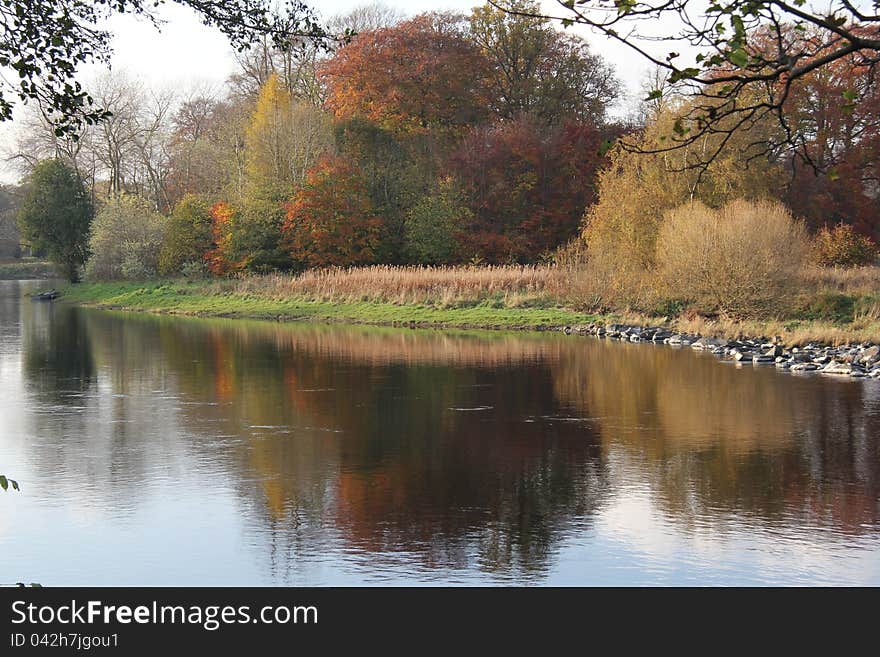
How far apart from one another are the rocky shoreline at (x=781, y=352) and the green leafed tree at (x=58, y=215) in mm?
39422

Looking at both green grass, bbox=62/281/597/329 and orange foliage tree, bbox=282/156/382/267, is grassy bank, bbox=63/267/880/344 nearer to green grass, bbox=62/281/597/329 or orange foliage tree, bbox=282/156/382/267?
green grass, bbox=62/281/597/329

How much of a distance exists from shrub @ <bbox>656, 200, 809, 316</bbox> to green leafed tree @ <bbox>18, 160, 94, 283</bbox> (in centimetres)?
3971

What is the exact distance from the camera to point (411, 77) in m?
52.8

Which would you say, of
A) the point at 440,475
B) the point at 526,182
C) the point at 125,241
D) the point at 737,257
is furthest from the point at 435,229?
the point at 440,475

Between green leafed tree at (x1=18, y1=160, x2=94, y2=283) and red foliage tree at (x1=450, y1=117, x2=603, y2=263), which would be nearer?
red foliage tree at (x1=450, y1=117, x2=603, y2=263)

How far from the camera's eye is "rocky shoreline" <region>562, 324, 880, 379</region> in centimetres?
2011

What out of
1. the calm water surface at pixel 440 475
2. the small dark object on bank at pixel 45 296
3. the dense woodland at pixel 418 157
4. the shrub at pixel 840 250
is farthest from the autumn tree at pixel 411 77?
the calm water surface at pixel 440 475

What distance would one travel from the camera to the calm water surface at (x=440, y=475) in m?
8.12

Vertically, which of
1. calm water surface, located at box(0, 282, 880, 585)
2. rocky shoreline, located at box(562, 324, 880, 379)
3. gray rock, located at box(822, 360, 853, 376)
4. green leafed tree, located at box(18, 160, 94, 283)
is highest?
green leafed tree, located at box(18, 160, 94, 283)

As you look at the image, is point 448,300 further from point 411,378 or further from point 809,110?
point 809,110

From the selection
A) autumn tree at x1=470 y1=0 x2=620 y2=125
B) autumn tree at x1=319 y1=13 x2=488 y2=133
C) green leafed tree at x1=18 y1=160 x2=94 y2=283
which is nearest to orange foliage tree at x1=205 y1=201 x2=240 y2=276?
autumn tree at x1=319 y1=13 x2=488 y2=133

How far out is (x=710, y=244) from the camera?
90.8ft

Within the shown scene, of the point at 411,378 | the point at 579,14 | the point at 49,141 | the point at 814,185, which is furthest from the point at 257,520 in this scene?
the point at 49,141

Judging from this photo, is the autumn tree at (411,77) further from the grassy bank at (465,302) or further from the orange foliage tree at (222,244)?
the grassy bank at (465,302)
